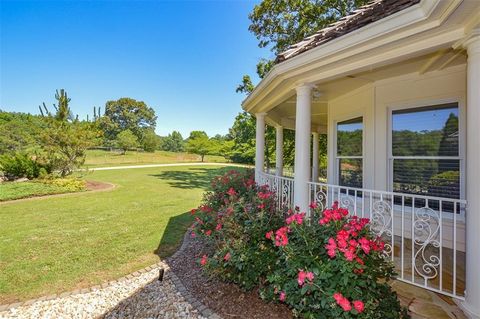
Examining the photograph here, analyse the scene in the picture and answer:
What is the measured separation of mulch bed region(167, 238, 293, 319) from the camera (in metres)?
2.67

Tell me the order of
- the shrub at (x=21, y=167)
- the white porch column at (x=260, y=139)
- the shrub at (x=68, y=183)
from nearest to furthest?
the white porch column at (x=260, y=139)
the shrub at (x=68, y=183)
the shrub at (x=21, y=167)

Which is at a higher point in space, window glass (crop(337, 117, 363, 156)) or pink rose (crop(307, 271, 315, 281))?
window glass (crop(337, 117, 363, 156))

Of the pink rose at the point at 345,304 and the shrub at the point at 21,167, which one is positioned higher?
the shrub at the point at 21,167

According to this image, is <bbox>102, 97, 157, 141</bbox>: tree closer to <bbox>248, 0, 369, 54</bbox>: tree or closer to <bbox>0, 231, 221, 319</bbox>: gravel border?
<bbox>248, 0, 369, 54</bbox>: tree

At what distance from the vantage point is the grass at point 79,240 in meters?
3.75

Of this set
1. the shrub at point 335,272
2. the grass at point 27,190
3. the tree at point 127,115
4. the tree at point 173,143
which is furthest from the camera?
the tree at point 173,143

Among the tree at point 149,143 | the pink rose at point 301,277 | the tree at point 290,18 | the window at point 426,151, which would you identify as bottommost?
the pink rose at point 301,277

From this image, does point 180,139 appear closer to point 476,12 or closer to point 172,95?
point 172,95

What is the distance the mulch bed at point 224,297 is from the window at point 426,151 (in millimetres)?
3291

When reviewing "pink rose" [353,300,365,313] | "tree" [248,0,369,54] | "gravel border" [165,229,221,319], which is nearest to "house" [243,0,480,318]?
"pink rose" [353,300,365,313]

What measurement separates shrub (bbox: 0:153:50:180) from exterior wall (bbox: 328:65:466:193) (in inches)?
567

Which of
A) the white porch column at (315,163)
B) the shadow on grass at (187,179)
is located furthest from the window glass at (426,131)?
the shadow on grass at (187,179)

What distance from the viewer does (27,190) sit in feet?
32.9

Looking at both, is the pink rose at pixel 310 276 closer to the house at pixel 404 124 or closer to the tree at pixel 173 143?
the house at pixel 404 124
